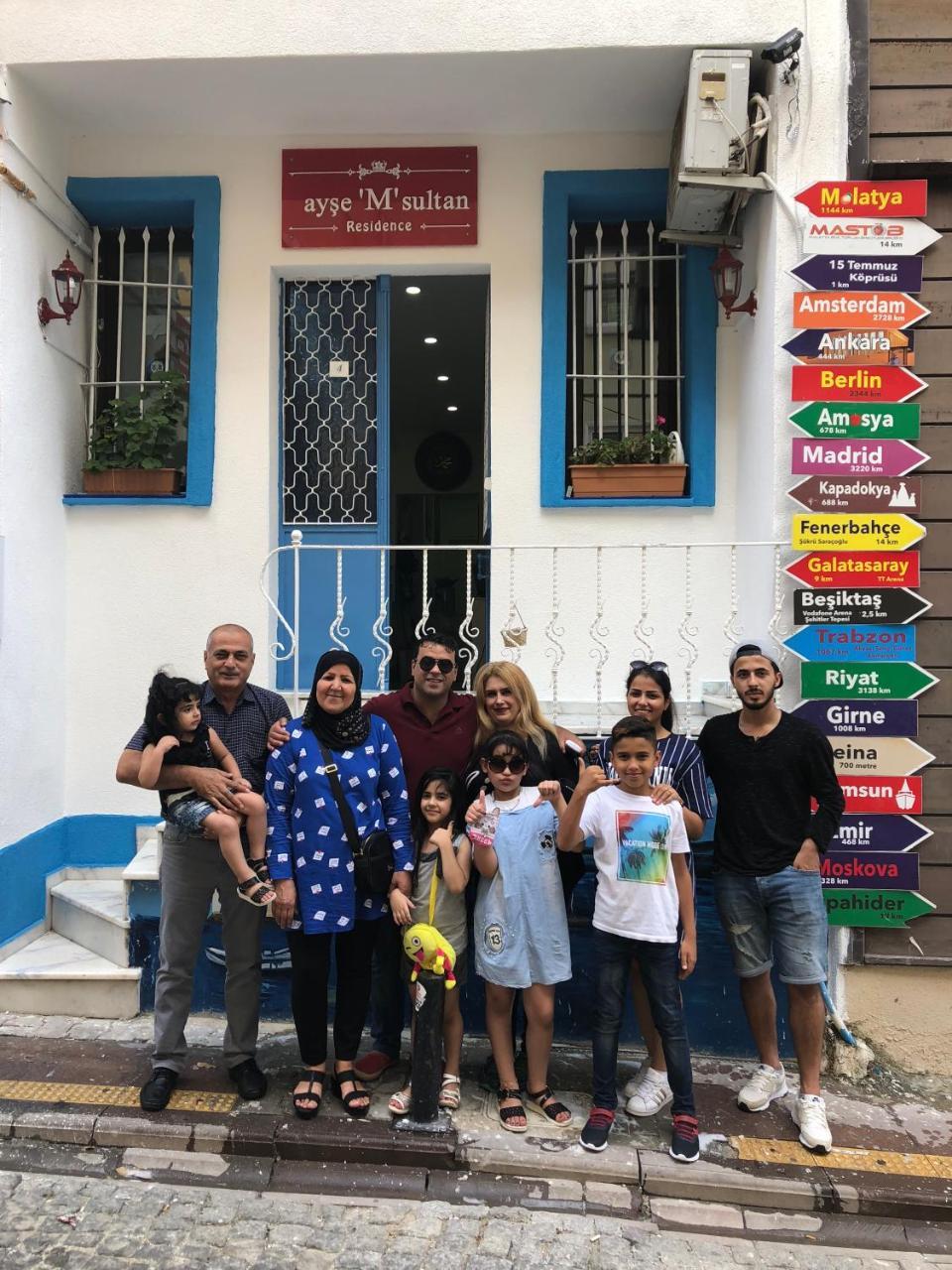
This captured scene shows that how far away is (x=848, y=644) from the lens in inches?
165

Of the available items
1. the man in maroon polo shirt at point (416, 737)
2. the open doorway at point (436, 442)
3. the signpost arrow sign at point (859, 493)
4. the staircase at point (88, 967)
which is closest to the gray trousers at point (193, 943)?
the man in maroon polo shirt at point (416, 737)

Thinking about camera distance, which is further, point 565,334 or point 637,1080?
point 565,334

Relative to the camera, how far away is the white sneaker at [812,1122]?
3.35 metres

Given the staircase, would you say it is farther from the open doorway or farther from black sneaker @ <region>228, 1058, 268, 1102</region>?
the open doorway

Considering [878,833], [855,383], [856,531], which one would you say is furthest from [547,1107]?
[855,383]

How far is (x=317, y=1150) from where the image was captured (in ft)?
10.9

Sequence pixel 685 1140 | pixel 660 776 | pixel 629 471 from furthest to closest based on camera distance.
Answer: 1. pixel 629 471
2. pixel 660 776
3. pixel 685 1140

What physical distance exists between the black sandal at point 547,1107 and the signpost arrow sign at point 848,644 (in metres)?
2.28

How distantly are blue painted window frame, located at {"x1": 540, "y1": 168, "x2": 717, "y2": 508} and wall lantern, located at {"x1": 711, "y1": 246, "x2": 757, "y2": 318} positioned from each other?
321 millimetres

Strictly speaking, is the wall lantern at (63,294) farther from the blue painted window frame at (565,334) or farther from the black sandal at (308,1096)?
the black sandal at (308,1096)

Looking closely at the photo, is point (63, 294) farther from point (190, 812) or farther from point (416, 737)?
point (416, 737)

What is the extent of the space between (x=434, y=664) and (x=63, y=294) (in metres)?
Result: 3.41

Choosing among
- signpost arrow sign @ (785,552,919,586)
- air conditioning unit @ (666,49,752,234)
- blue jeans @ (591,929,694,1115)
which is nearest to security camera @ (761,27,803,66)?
air conditioning unit @ (666,49,752,234)

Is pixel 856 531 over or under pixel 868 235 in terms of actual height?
under
